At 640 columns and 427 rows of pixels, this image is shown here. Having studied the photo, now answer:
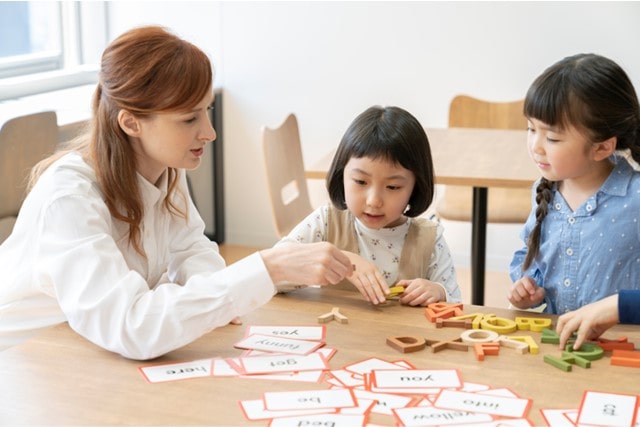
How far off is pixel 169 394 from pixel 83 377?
0.18 meters

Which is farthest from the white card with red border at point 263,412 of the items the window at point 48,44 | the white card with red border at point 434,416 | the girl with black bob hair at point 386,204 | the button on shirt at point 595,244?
the window at point 48,44

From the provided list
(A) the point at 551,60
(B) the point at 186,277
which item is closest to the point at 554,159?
(B) the point at 186,277

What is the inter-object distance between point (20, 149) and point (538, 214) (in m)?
2.17

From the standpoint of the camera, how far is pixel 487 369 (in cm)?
172

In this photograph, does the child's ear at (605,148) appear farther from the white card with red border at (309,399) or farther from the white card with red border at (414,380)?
the white card with red border at (309,399)

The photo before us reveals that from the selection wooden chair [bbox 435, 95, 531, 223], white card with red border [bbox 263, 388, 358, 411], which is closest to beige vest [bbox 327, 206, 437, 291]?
white card with red border [bbox 263, 388, 358, 411]

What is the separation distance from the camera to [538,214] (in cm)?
234

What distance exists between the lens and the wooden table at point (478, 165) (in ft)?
10.7

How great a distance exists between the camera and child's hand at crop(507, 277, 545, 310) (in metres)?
2.22

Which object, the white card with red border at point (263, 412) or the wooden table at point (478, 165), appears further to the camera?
the wooden table at point (478, 165)

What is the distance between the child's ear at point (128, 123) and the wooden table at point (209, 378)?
0.42 m

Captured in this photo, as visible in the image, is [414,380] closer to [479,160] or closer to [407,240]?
[407,240]

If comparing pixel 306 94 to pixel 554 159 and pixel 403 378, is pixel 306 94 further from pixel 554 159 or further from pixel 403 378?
pixel 403 378

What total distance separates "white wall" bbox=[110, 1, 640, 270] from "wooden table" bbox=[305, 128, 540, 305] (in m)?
1.07
